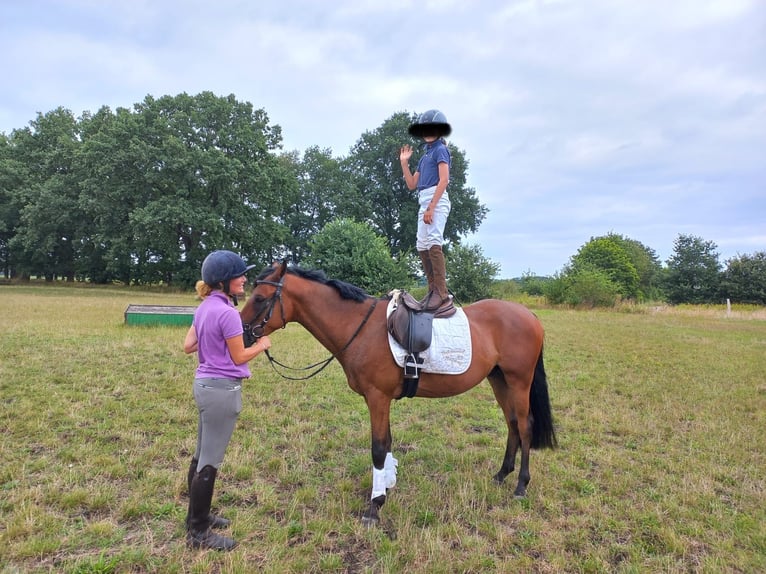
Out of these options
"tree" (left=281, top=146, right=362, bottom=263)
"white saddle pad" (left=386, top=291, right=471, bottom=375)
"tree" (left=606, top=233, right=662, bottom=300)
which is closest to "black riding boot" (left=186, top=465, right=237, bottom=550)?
"white saddle pad" (left=386, top=291, right=471, bottom=375)

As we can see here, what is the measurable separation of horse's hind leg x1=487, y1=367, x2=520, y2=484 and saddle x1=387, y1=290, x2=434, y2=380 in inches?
45.2

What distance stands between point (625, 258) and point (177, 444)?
58508 millimetres

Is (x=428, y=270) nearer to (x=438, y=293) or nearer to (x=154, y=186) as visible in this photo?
(x=438, y=293)

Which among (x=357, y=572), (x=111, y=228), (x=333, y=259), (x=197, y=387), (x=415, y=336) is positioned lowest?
(x=357, y=572)

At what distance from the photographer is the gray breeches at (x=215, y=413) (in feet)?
9.54

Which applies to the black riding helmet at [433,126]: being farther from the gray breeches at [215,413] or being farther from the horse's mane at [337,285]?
the gray breeches at [215,413]

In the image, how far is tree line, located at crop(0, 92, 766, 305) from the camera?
2750 centimetres

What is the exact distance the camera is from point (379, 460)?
11.6 ft

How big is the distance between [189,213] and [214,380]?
2803 cm

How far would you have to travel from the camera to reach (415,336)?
12.2 ft

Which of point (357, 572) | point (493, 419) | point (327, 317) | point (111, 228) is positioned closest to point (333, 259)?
point (493, 419)

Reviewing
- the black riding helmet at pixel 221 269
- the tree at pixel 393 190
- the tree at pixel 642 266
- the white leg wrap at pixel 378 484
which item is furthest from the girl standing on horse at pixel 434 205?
the tree at pixel 642 266

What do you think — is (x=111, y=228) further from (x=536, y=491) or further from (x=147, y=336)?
(x=536, y=491)

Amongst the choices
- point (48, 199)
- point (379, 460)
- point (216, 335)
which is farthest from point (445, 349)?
point (48, 199)
